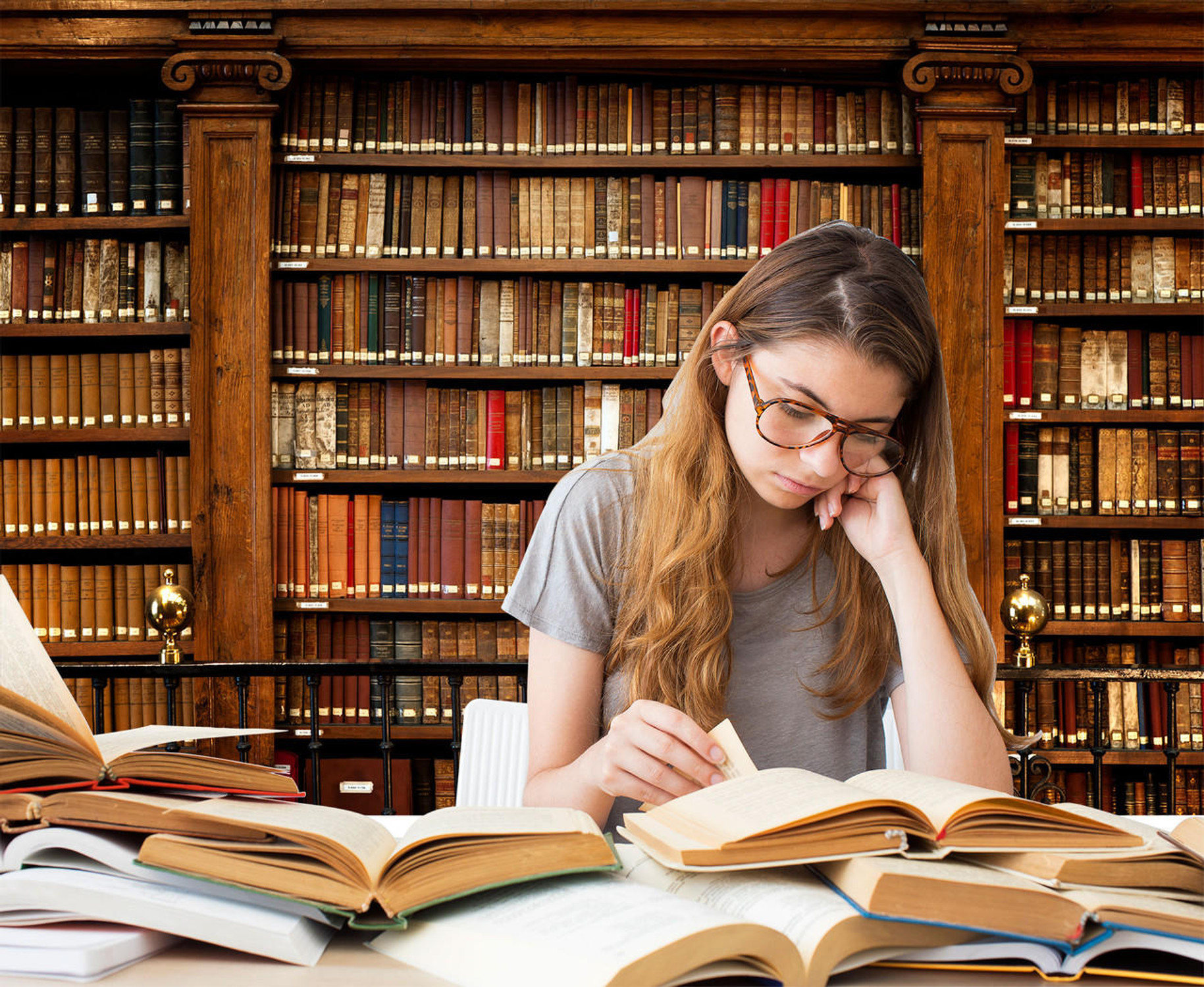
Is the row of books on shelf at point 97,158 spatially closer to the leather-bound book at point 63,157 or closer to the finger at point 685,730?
the leather-bound book at point 63,157

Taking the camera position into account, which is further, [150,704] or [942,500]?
[150,704]

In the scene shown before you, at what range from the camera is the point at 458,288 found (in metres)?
2.96

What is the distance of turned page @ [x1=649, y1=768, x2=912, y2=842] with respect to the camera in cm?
58

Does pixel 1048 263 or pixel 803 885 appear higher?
pixel 1048 263

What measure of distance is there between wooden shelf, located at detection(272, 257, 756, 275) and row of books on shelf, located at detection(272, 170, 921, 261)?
3cm

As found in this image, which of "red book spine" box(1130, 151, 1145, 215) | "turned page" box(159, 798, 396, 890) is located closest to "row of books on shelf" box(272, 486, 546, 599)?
"red book spine" box(1130, 151, 1145, 215)

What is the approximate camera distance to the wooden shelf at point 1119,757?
2900 mm

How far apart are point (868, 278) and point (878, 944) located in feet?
2.58

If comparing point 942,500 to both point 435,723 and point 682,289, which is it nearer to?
point 682,289

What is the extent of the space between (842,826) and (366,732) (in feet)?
8.26

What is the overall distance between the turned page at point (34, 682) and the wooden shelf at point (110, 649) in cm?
→ 238

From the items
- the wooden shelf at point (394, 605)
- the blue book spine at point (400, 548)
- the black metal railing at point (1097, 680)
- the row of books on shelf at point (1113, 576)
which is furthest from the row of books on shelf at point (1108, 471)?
the blue book spine at point (400, 548)

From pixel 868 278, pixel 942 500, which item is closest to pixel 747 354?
pixel 868 278

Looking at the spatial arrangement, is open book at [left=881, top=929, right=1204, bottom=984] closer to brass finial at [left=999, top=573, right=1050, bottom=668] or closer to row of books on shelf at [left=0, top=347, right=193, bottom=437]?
brass finial at [left=999, top=573, right=1050, bottom=668]
